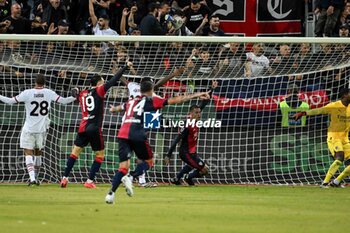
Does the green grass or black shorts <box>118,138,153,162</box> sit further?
black shorts <box>118,138,153,162</box>

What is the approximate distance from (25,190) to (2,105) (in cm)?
361

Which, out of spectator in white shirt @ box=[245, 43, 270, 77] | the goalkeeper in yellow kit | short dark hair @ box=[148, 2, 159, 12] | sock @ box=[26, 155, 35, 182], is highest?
short dark hair @ box=[148, 2, 159, 12]

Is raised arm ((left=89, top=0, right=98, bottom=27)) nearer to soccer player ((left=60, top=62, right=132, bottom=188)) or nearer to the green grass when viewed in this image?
soccer player ((left=60, top=62, right=132, bottom=188))

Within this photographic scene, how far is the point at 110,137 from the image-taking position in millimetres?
25344

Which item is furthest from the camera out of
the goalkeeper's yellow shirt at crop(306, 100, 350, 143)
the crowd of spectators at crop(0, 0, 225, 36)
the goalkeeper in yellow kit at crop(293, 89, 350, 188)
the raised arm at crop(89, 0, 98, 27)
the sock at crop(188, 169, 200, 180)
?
the raised arm at crop(89, 0, 98, 27)

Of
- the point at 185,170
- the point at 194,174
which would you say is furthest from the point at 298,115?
the point at 185,170

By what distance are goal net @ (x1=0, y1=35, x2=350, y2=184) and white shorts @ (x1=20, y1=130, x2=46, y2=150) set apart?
3.79 ft

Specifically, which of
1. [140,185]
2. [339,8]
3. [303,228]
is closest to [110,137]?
[140,185]

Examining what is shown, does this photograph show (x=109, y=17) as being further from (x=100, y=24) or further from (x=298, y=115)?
(x=298, y=115)

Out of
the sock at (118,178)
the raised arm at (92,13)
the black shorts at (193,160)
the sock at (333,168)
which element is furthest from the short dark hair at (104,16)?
the sock at (118,178)

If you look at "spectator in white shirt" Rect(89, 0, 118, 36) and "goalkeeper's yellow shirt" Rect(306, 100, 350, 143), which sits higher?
"spectator in white shirt" Rect(89, 0, 118, 36)

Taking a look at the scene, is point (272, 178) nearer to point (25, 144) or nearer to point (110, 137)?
point (110, 137)

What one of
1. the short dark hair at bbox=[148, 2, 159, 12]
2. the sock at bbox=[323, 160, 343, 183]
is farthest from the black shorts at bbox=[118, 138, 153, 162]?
the short dark hair at bbox=[148, 2, 159, 12]

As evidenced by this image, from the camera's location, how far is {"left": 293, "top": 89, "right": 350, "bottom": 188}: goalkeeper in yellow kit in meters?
23.8
